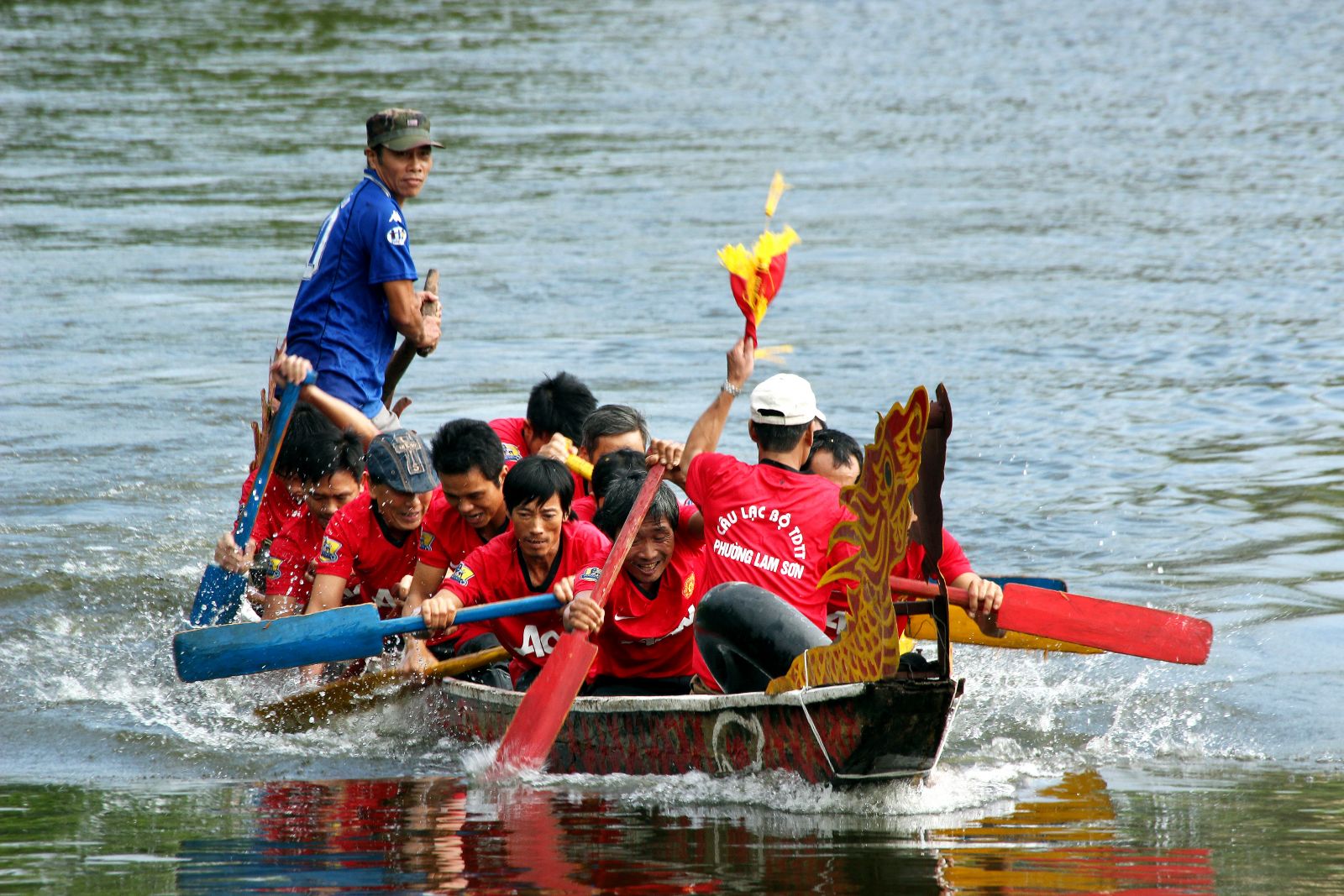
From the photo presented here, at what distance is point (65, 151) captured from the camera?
22.1m

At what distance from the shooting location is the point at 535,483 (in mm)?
6633

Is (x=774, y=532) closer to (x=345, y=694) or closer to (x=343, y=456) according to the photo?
(x=345, y=694)

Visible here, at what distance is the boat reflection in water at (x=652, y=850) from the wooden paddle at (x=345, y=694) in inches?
38.6

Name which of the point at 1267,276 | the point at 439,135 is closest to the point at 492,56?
the point at 439,135

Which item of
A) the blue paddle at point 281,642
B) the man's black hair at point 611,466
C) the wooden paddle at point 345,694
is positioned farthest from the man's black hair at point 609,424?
the blue paddle at point 281,642

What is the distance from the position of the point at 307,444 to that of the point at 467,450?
52.8 inches

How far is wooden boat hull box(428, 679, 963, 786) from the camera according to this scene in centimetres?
562

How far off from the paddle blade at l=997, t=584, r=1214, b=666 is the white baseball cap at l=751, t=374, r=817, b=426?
979 millimetres

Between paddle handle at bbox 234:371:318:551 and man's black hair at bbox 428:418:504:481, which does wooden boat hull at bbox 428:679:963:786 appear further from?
paddle handle at bbox 234:371:318:551

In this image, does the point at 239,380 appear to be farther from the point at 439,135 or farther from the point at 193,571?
the point at 439,135

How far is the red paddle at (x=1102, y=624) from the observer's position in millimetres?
6418

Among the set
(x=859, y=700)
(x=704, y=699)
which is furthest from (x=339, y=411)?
(x=859, y=700)

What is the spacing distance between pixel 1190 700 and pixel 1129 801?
156cm

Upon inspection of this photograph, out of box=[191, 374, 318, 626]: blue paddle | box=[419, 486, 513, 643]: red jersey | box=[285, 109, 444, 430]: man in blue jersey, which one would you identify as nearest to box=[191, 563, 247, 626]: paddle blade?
box=[191, 374, 318, 626]: blue paddle
